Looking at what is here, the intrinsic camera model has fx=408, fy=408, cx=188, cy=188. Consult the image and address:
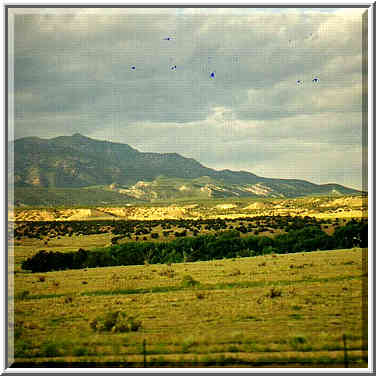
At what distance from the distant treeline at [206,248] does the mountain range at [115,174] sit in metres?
1.10

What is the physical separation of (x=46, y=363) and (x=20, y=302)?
111 centimetres

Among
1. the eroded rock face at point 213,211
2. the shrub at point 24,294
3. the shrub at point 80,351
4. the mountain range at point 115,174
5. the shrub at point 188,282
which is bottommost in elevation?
the shrub at point 80,351

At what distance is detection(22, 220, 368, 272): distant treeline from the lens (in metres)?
8.58

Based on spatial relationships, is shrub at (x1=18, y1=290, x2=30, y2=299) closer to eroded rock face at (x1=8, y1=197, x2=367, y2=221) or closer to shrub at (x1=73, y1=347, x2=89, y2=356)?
shrub at (x1=73, y1=347, x2=89, y2=356)

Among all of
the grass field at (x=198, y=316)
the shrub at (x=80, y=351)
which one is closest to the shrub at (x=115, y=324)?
the grass field at (x=198, y=316)

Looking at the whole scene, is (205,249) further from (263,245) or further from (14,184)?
(14,184)

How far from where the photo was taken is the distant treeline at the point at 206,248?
338 inches

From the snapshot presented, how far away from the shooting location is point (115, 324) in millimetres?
5430

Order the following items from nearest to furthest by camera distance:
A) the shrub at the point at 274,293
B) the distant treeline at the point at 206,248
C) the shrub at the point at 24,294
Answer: the shrub at the point at 24,294, the shrub at the point at 274,293, the distant treeline at the point at 206,248

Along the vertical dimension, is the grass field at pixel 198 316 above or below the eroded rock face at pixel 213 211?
below

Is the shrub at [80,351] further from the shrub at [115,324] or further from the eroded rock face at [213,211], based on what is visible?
the eroded rock face at [213,211]

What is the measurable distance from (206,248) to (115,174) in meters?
3.19

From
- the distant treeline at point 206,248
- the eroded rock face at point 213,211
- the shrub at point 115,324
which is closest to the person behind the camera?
the shrub at point 115,324

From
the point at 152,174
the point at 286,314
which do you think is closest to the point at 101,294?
the point at 286,314
